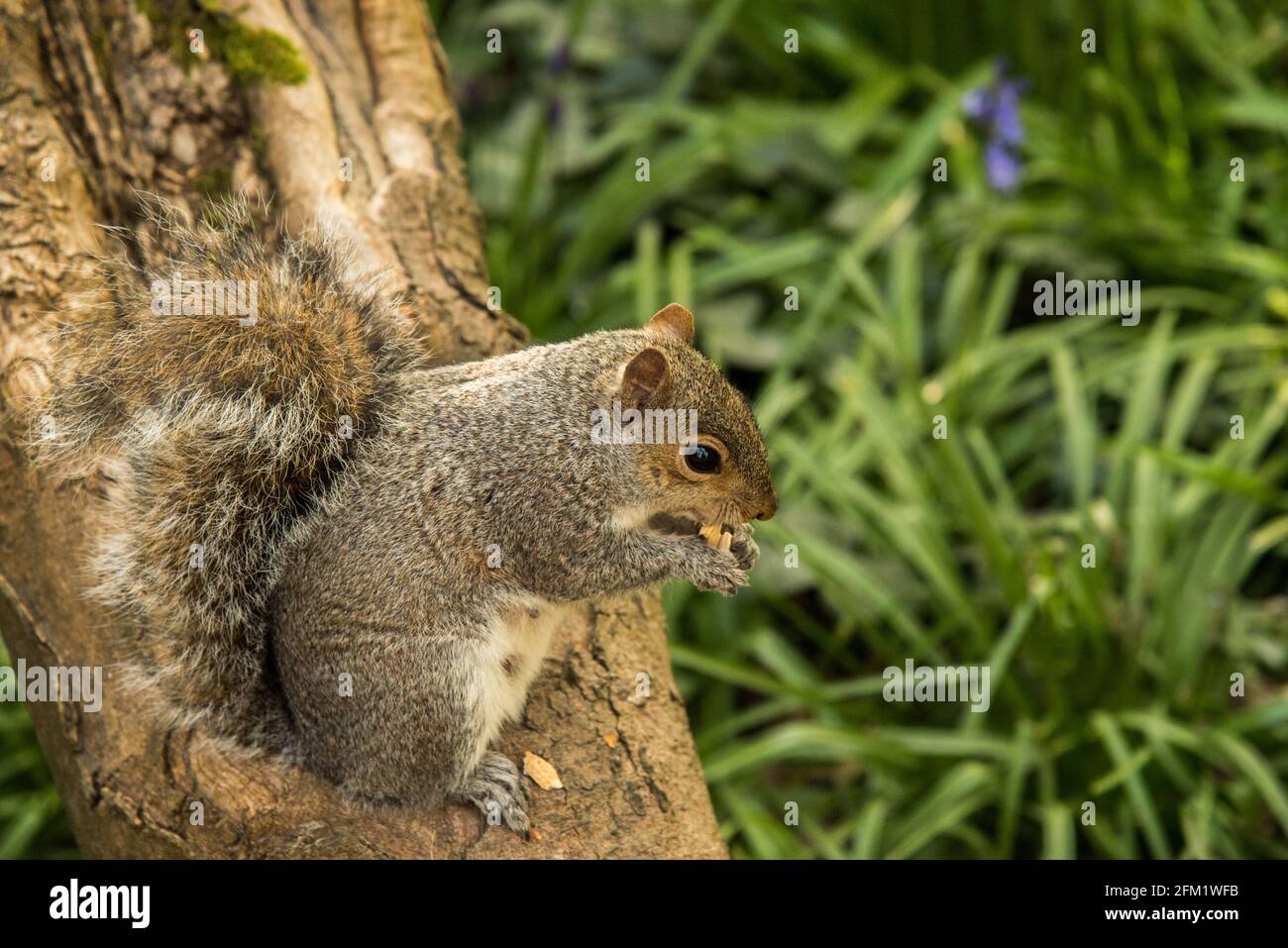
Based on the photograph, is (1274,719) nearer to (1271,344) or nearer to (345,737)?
(1271,344)

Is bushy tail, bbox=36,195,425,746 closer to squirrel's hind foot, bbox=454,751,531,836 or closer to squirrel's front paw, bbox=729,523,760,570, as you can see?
squirrel's hind foot, bbox=454,751,531,836

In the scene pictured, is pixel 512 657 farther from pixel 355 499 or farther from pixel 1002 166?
pixel 1002 166

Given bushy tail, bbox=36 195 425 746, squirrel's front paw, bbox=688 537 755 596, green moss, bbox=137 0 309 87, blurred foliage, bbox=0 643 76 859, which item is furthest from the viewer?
blurred foliage, bbox=0 643 76 859

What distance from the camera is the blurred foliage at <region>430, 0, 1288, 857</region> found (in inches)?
120

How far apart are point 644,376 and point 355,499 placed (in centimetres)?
47

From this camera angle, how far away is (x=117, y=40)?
262 cm

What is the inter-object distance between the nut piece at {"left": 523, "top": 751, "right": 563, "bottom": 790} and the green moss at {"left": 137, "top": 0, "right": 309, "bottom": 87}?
1446 millimetres

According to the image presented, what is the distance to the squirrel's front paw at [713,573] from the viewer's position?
6.84 ft

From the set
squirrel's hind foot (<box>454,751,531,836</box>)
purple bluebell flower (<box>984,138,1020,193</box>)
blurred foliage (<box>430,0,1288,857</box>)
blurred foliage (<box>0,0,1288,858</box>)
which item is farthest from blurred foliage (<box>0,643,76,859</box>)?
purple bluebell flower (<box>984,138,1020,193</box>)

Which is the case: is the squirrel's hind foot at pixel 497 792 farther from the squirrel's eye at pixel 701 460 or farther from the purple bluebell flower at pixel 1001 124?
the purple bluebell flower at pixel 1001 124

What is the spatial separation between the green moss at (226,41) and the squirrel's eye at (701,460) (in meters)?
1.22

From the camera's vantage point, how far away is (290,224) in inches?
101

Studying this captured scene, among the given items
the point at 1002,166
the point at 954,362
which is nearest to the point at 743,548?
the point at 954,362
